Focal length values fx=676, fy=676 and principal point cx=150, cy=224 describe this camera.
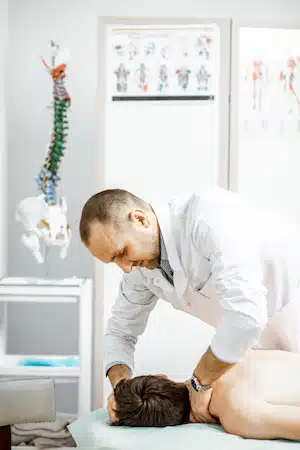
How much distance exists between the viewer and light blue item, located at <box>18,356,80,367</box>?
10.9ft

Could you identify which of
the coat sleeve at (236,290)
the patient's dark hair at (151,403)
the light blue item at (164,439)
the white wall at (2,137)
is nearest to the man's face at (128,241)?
the coat sleeve at (236,290)

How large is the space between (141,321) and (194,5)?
2372 millimetres

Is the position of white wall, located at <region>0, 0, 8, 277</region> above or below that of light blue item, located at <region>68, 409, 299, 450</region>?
above

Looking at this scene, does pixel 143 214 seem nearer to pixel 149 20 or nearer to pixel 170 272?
pixel 170 272

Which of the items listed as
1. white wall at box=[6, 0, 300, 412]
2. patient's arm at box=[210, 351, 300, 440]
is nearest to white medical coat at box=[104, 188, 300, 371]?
patient's arm at box=[210, 351, 300, 440]

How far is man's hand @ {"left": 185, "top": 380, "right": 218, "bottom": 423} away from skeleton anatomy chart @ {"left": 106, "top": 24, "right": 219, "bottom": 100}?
176cm

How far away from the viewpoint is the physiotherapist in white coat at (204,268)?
1695 mm

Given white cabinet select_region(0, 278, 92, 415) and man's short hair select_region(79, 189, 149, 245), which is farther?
→ white cabinet select_region(0, 278, 92, 415)

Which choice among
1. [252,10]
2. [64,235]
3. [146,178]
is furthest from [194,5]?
[64,235]

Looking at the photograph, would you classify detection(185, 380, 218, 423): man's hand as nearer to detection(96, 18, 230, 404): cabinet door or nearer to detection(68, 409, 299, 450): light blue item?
detection(68, 409, 299, 450): light blue item

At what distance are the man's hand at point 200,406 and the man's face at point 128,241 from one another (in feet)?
1.30

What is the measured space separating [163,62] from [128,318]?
1540mm

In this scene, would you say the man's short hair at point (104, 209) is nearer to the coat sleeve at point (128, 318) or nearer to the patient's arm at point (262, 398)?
the coat sleeve at point (128, 318)

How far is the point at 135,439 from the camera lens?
178cm
